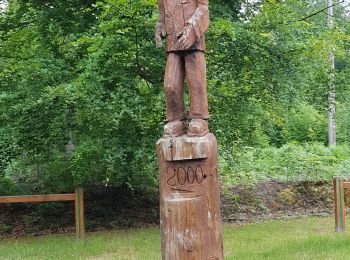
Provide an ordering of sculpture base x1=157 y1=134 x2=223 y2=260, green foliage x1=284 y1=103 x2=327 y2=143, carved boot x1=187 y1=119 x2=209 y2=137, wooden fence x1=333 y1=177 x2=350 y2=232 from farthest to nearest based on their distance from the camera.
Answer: green foliage x1=284 y1=103 x2=327 y2=143 < wooden fence x1=333 y1=177 x2=350 y2=232 < carved boot x1=187 y1=119 x2=209 y2=137 < sculpture base x1=157 y1=134 x2=223 y2=260

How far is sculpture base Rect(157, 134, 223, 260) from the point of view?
405cm

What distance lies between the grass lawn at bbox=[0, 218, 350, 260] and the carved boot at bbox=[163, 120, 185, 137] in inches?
126

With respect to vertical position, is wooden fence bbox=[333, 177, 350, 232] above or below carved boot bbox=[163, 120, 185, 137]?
below

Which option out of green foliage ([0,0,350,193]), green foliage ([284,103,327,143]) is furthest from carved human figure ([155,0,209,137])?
green foliage ([284,103,327,143])

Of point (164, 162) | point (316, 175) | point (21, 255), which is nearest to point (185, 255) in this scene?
point (164, 162)

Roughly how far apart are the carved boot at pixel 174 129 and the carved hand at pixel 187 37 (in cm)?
68

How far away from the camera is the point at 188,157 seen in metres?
4.09

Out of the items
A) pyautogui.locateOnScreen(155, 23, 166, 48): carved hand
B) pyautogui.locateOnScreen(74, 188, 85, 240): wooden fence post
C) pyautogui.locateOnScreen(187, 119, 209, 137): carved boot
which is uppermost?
pyautogui.locateOnScreen(155, 23, 166, 48): carved hand

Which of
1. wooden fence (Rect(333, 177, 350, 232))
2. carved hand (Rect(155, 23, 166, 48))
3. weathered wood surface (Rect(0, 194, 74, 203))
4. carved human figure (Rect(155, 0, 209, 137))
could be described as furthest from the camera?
wooden fence (Rect(333, 177, 350, 232))

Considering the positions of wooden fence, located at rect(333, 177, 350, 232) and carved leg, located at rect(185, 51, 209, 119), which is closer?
carved leg, located at rect(185, 51, 209, 119)

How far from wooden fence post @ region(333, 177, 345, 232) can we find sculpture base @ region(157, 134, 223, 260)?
17.0 feet

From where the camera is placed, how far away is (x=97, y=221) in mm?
10422

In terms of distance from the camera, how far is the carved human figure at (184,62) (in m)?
4.32

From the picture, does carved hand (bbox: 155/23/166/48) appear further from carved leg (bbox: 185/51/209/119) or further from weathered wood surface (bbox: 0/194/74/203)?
weathered wood surface (bbox: 0/194/74/203)
